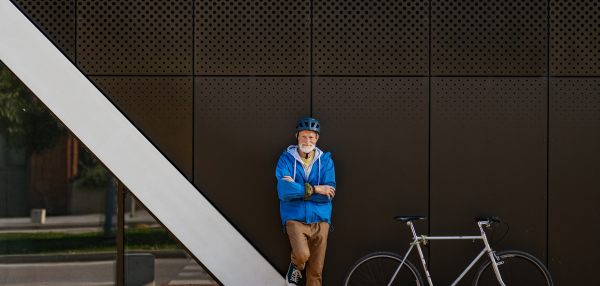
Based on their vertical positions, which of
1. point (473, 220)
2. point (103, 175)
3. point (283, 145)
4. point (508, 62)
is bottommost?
point (473, 220)

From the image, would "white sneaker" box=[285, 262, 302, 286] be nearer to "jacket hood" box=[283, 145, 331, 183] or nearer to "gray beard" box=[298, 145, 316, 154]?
"jacket hood" box=[283, 145, 331, 183]

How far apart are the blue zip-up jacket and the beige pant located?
0.07 metres

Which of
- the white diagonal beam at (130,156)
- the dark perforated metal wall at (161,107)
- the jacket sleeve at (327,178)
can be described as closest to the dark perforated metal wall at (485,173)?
the jacket sleeve at (327,178)

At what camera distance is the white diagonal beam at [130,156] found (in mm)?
4746

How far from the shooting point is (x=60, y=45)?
4883 millimetres

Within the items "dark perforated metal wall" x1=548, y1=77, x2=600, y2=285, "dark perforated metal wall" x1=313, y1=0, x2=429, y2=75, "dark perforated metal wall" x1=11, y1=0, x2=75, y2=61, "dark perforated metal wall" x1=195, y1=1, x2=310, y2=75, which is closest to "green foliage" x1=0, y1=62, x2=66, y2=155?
"dark perforated metal wall" x1=11, y1=0, x2=75, y2=61

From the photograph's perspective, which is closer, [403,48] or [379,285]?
[379,285]

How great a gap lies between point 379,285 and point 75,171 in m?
3.79

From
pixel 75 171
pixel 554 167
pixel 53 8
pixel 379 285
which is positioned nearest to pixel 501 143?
pixel 554 167

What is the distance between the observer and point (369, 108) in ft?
16.1

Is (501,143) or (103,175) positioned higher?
(501,143)

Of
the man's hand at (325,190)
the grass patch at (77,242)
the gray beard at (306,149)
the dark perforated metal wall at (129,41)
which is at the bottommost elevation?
the grass patch at (77,242)

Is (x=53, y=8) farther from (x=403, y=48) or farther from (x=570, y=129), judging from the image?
(x=570, y=129)

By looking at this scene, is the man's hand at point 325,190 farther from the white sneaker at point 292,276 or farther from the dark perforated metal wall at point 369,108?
the white sneaker at point 292,276
